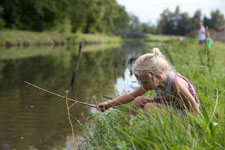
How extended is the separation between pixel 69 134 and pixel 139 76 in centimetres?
179

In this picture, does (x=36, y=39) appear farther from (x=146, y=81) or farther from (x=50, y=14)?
(x=146, y=81)

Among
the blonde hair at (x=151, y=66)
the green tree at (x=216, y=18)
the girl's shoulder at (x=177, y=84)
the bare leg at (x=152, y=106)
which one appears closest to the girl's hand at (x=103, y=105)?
the bare leg at (x=152, y=106)

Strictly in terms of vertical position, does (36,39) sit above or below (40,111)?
below

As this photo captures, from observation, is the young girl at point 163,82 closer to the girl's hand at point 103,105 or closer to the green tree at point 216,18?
the girl's hand at point 103,105

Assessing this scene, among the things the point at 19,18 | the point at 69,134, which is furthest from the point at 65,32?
the point at 69,134

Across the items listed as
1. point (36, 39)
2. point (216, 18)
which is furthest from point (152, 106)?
point (216, 18)

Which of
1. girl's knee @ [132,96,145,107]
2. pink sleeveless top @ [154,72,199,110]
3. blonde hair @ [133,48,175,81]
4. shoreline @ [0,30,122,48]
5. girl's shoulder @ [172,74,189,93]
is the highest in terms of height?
blonde hair @ [133,48,175,81]

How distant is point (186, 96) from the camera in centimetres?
280

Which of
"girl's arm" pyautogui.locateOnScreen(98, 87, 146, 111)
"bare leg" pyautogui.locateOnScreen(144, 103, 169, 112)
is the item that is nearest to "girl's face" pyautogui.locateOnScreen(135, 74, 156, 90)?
"bare leg" pyautogui.locateOnScreen(144, 103, 169, 112)

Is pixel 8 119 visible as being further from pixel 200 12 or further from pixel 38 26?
pixel 200 12

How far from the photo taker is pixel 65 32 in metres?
38.0

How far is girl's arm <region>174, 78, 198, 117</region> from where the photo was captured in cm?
279

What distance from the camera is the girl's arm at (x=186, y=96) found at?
9.14ft

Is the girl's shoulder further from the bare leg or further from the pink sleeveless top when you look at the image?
the bare leg
